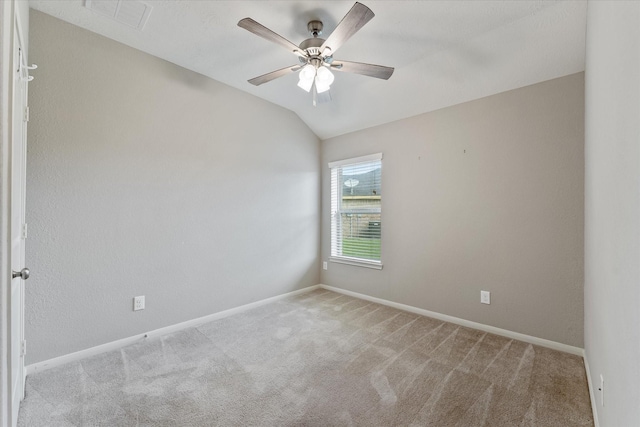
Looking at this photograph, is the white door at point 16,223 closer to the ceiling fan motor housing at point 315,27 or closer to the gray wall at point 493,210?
the ceiling fan motor housing at point 315,27

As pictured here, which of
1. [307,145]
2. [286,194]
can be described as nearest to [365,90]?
[307,145]

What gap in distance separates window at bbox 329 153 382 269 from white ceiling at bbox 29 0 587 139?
107cm

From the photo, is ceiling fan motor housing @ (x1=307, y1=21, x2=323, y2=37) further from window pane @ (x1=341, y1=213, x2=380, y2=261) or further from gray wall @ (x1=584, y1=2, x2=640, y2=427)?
window pane @ (x1=341, y1=213, x2=380, y2=261)

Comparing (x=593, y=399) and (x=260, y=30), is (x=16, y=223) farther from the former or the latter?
(x=593, y=399)

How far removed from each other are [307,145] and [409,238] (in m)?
2.03

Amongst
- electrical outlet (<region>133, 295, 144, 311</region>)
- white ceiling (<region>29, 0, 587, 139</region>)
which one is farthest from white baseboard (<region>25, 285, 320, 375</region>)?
white ceiling (<region>29, 0, 587, 139</region>)

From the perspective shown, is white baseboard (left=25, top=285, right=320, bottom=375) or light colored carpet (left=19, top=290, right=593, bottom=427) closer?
light colored carpet (left=19, top=290, right=593, bottom=427)

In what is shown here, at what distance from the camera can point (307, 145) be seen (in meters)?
4.22

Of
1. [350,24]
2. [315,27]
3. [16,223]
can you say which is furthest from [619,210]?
[16,223]

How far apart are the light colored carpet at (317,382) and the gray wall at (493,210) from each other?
395mm

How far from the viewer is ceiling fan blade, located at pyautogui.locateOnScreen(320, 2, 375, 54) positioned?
1586mm

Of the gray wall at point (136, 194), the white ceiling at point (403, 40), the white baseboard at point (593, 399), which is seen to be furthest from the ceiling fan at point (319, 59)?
the white baseboard at point (593, 399)

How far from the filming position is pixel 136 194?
102 inches

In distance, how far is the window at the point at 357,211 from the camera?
3.80 metres
